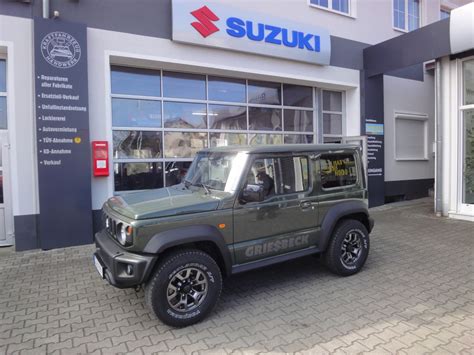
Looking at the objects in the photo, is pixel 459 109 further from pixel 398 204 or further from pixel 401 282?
pixel 401 282

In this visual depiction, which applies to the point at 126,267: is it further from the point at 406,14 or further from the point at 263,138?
the point at 406,14

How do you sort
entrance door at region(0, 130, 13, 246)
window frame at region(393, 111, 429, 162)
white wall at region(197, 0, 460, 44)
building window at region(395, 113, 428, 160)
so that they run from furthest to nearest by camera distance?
building window at region(395, 113, 428, 160) → window frame at region(393, 111, 429, 162) → white wall at region(197, 0, 460, 44) → entrance door at region(0, 130, 13, 246)

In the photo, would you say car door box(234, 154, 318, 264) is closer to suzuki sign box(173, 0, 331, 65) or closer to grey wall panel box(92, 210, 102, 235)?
grey wall panel box(92, 210, 102, 235)

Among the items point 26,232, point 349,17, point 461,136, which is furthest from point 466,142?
point 26,232

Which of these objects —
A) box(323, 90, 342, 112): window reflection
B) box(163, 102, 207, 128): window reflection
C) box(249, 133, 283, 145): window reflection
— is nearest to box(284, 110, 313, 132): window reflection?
box(249, 133, 283, 145): window reflection

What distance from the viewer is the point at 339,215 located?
443 centimetres

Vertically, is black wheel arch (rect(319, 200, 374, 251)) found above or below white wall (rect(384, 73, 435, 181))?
below

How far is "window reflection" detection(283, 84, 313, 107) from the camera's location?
9305 millimetres

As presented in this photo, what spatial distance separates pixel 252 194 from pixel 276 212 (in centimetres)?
46

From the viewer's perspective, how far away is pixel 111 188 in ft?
22.3

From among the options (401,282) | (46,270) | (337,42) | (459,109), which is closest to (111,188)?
(46,270)

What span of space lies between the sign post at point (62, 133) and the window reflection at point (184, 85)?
6.04 ft

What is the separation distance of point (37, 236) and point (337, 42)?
28.4 ft

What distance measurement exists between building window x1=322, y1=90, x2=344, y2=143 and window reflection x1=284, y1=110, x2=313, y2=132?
53 cm
